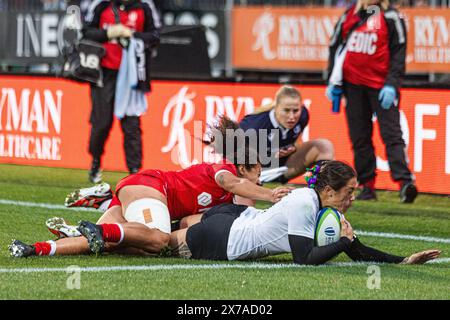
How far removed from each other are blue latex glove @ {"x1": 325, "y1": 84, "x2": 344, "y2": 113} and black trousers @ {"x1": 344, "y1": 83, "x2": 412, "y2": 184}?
0.35ft

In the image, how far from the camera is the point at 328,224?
843cm

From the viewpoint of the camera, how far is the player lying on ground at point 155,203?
873 centimetres

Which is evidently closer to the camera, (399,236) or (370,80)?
(399,236)

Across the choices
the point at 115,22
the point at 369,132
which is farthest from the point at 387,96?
the point at 115,22

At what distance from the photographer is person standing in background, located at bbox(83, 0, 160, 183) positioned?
14.4 m

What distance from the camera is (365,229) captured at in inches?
449

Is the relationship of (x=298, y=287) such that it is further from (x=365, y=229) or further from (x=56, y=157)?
(x=56, y=157)

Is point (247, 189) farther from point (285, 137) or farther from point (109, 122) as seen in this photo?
point (109, 122)

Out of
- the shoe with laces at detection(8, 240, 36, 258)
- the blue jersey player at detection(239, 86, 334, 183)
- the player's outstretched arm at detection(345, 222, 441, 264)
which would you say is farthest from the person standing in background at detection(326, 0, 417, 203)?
the shoe with laces at detection(8, 240, 36, 258)

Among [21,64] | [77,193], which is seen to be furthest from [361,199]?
[21,64]

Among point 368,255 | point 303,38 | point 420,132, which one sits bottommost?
point 368,255

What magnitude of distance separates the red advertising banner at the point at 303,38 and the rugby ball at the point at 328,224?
10823 mm

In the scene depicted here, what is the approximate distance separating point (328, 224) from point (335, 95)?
17.7 feet

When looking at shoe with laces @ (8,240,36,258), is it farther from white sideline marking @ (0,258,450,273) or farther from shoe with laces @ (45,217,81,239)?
white sideline marking @ (0,258,450,273)
